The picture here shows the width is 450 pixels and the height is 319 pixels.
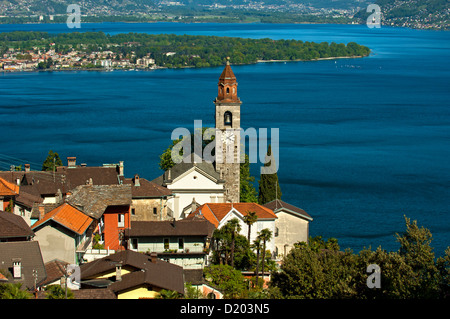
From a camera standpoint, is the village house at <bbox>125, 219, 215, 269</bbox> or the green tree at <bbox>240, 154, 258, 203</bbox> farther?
the green tree at <bbox>240, 154, 258, 203</bbox>

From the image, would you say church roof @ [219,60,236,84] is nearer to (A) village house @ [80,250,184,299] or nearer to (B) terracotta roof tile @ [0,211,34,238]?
(B) terracotta roof tile @ [0,211,34,238]

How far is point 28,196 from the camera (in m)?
28.5

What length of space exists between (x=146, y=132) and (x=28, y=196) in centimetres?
5473

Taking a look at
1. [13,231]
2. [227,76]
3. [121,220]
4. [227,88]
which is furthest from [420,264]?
[227,88]

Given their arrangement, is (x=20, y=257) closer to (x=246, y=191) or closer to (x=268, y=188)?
(x=268, y=188)

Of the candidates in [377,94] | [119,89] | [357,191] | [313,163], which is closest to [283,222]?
[357,191]

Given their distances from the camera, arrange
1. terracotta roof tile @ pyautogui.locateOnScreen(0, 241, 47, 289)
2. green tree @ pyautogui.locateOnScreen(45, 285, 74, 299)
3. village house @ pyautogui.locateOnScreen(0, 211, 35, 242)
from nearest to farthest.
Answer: green tree @ pyautogui.locateOnScreen(45, 285, 74, 299) < terracotta roof tile @ pyautogui.locateOnScreen(0, 241, 47, 289) < village house @ pyautogui.locateOnScreen(0, 211, 35, 242)

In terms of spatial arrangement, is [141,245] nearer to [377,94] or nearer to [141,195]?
[141,195]

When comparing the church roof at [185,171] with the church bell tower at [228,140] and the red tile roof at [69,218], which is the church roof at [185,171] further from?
the red tile roof at [69,218]

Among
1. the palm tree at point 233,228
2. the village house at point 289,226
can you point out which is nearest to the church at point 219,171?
the village house at point 289,226

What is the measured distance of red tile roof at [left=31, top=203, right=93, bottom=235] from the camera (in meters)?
22.1

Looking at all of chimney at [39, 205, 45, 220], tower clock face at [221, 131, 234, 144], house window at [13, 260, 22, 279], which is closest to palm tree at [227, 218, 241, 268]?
chimney at [39, 205, 45, 220]

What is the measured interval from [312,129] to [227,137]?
4791 cm

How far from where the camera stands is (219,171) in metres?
38.4
